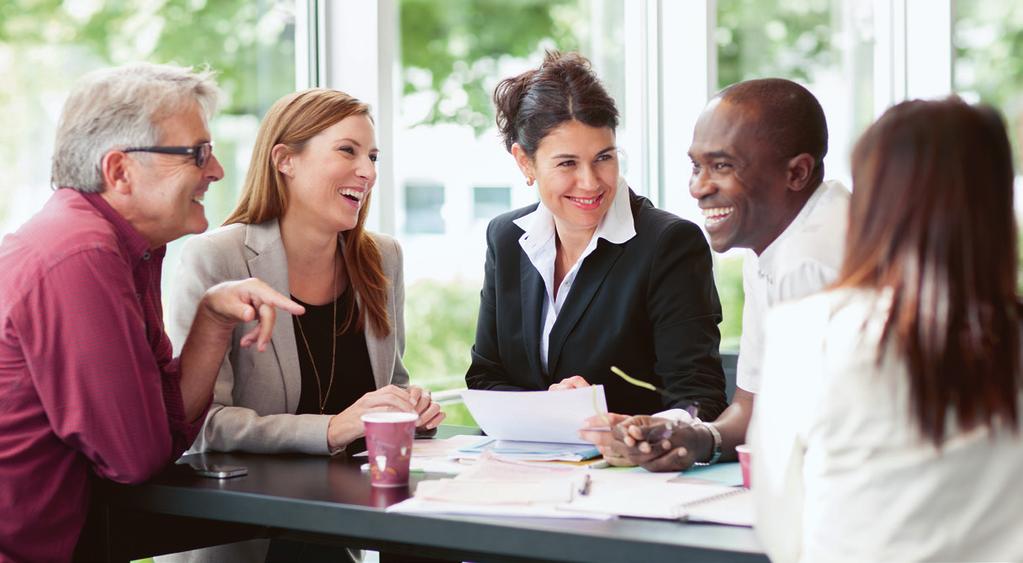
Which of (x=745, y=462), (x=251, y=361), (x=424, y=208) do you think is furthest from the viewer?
(x=424, y=208)

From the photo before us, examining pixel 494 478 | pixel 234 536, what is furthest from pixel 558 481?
pixel 234 536

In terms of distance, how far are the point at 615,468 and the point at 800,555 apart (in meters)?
0.61

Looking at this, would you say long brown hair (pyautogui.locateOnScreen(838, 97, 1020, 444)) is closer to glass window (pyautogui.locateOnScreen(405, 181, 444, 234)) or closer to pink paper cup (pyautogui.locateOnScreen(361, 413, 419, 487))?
pink paper cup (pyautogui.locateOnScreen(361, 413, 419, 487))

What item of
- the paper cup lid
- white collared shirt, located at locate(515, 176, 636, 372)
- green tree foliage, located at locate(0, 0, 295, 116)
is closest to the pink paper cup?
the paper cup lid

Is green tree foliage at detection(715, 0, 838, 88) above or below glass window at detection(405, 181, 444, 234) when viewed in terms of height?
above

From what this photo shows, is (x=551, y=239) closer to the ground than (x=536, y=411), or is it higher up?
higher up

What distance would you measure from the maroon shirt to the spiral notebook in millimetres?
776

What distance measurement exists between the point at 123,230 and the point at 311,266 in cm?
65

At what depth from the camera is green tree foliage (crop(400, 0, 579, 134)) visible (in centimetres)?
476

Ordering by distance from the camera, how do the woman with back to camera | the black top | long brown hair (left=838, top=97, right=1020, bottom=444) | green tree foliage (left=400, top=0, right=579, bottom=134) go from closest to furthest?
long brown hair (left=838, top=97, right=1020, bottom=444) < the woman with back to camera < the black top < green tree foliage (left=400, top=0, right=579, bottom=134)

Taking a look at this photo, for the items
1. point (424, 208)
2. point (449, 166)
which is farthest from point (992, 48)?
point (424, 208)

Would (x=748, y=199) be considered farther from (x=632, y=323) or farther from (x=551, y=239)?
(x=551, y=239)

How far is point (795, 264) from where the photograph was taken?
1822mm

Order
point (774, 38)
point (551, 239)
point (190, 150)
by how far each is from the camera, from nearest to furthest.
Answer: point (190, 150) → point (551, 239) → point (774, 38)
